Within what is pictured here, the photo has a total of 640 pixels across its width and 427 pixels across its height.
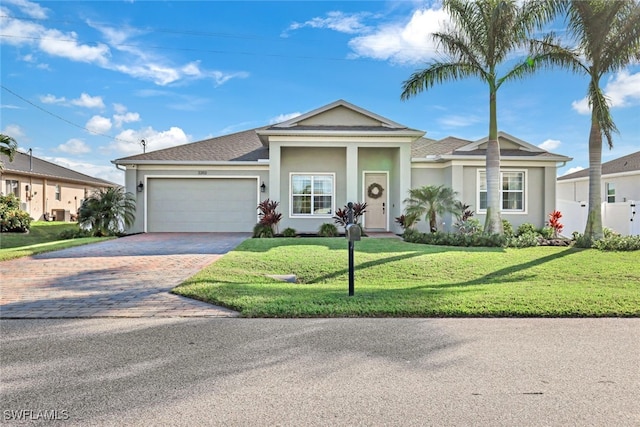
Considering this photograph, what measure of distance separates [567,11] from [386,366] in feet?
44.5

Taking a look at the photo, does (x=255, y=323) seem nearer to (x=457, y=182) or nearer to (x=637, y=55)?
(x=457, y=182)

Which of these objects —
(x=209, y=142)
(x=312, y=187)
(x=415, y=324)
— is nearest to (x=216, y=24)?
(x=209, y=142)

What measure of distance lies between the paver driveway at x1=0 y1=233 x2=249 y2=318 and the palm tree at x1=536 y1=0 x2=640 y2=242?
11.6 metres

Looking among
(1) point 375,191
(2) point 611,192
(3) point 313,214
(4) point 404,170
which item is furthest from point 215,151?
(2) point 611,192

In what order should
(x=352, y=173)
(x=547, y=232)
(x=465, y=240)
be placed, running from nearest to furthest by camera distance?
1. (x=465, y=240)
2. (x=352, y=173)
3. (x=547, y=232)

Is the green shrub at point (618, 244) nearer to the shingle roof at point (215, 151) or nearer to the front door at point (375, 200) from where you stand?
the front door at point (375, 200)

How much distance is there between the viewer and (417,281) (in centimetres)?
840

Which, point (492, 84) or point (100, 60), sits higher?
point (100, 60)

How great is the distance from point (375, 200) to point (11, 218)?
55.0 feet

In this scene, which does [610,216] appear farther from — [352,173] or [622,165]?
[352,173]

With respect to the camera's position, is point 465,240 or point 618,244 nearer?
point 618,244

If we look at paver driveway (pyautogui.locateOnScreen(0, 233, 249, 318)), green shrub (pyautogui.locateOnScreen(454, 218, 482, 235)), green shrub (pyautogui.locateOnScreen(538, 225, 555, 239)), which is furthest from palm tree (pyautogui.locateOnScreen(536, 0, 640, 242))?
paver driveway (pyautogui.locateOnScreen(0, 233, 249, 318))

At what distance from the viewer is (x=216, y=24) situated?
17.4 metres

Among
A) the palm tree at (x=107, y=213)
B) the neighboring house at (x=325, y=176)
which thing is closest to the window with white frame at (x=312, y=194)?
the neighboring house at (x=325, y=176)
